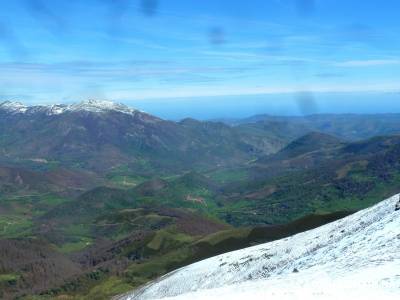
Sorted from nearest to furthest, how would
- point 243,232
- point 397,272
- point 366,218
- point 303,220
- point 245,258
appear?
point 397,272 → point 366,218 → point 245,258 → point 303,220 → point 243,232

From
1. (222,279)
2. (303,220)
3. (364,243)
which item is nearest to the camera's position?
(364,243)

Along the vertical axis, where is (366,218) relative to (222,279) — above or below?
above

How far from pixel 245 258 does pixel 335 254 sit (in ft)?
99.3

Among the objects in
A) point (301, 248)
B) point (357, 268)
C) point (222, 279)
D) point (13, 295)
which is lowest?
point (13, 295)

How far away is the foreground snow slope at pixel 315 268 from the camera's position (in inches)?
1773

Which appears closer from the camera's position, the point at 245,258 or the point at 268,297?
the point at 268,297

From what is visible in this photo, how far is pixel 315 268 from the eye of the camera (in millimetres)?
61531

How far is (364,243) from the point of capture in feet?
208

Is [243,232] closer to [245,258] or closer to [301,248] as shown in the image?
[245,258]

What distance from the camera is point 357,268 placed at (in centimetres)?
5250

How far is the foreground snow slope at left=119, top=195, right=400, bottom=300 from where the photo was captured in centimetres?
4503

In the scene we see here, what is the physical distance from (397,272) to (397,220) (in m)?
22.5

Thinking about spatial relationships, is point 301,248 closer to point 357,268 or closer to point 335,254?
point 335,254

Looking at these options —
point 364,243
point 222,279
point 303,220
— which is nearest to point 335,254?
point 364,243
